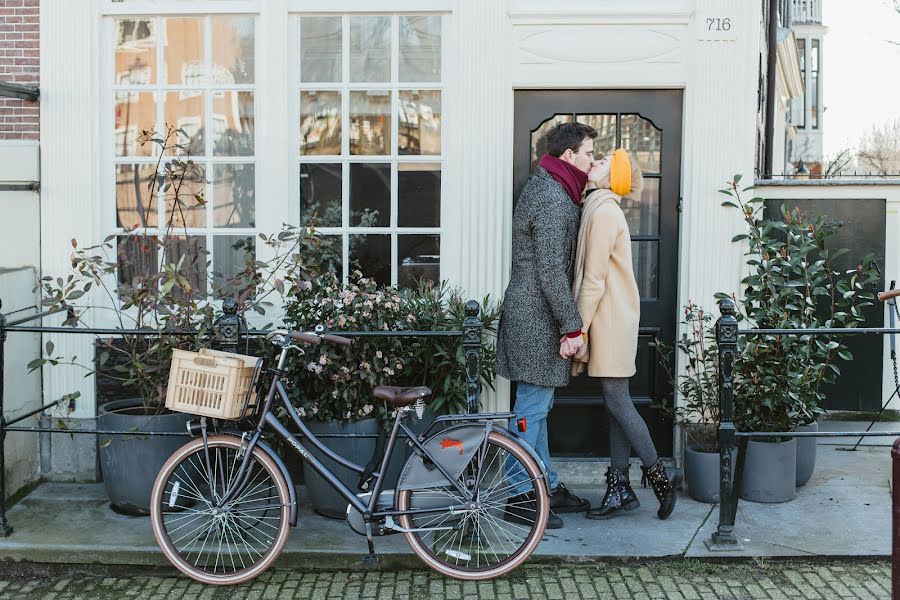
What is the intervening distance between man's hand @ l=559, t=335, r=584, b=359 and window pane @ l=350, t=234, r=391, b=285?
151 centimetres

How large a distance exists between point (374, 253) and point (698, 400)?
6.89 feet

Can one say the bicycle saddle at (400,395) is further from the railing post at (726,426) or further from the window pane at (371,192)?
the window pane at (371,192)

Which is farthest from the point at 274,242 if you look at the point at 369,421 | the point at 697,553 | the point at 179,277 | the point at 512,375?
the point at 697,553

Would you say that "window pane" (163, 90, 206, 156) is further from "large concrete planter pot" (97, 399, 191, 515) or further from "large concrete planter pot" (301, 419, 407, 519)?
"large concrete planter pot" (301, 419, 407, 519)

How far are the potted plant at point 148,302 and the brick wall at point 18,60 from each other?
69cm

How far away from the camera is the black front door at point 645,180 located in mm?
5910

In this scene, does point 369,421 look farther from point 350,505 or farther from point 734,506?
point 734,506

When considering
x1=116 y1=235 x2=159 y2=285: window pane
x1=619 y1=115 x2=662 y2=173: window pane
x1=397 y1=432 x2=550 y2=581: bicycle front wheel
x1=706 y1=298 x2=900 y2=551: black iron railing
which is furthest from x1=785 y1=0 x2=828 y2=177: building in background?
x1=397 y1=432 x2=550 y2=581: bicycle front wheel

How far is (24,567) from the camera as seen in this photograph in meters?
4.85

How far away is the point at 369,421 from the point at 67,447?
206cm

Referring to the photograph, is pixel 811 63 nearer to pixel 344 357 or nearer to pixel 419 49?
pixel 419 49

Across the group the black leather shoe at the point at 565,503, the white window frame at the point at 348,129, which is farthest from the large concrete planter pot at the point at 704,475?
the white window frame at the point at 348,129

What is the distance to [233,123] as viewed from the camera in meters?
6.14

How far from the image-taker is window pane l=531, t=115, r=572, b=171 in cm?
595
